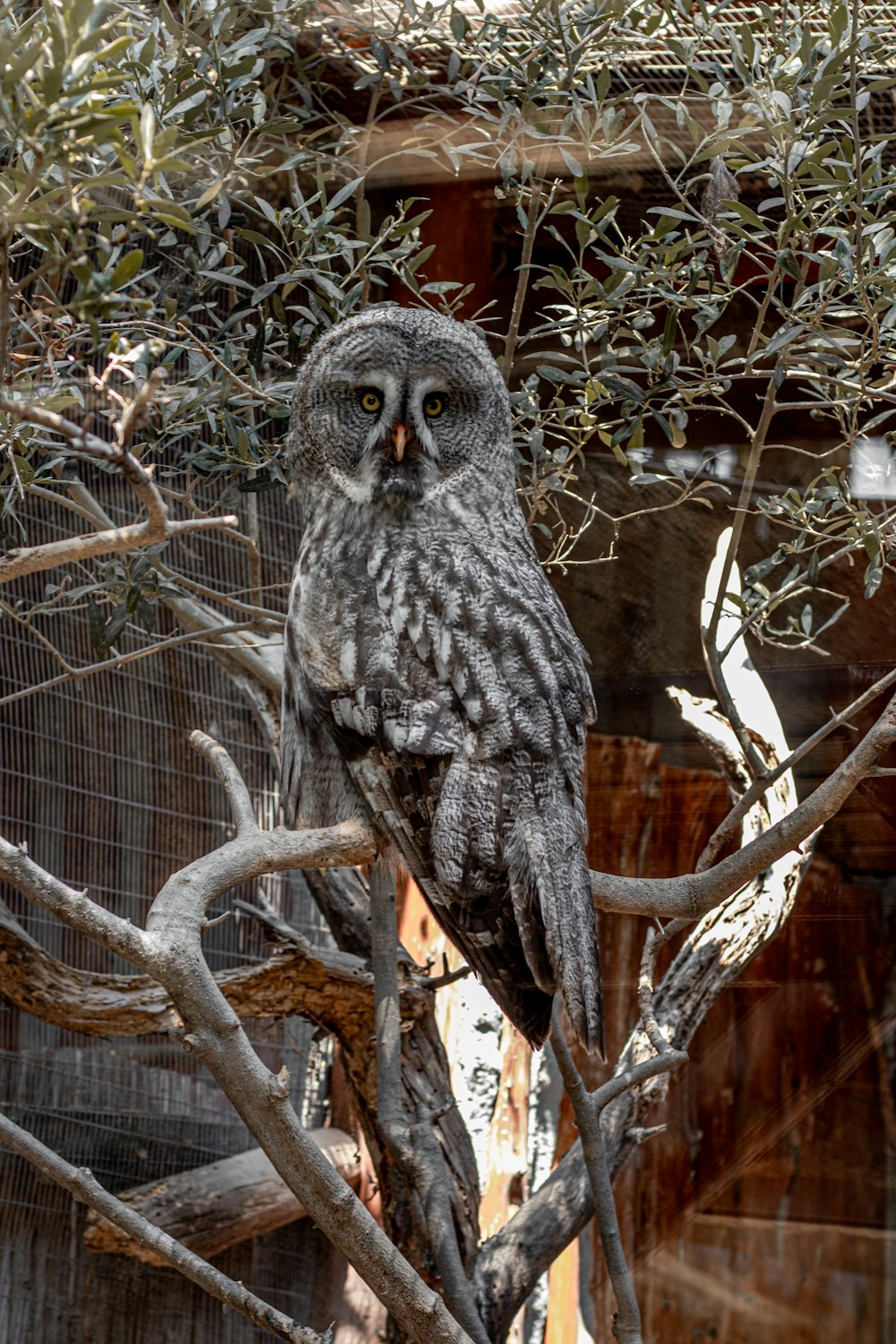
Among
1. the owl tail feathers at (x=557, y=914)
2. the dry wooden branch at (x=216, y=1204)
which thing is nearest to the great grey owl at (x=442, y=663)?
the owl tail feathers at (x=557, y=914)

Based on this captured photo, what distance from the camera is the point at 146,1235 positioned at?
1384 millimetres

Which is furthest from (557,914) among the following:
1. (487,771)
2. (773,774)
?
(773,774)

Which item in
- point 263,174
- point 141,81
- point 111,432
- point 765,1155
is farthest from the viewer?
point 765,1155

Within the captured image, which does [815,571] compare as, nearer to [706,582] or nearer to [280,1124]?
[706,582]

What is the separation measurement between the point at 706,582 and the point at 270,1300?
1.89 metres

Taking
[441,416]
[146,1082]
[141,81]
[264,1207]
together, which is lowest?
[264,1207]

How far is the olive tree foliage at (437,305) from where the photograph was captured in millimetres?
1126

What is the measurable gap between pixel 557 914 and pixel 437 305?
157 centimetres

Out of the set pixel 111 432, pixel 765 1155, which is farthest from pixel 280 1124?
pixel 765 1155

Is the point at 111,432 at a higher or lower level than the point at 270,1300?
higher

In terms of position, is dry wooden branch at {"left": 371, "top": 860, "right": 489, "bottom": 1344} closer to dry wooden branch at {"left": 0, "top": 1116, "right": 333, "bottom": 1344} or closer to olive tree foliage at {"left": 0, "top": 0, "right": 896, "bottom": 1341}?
olive tree foliage at {"left": 0, "top": 0, "right": 896, "bottom": 1341}

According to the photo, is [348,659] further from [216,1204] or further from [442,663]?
[216,1204]

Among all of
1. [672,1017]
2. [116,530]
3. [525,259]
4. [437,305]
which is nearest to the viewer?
[116,530]

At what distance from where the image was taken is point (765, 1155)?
3193 mm
